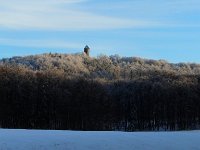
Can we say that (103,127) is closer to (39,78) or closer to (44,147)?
(39,78)

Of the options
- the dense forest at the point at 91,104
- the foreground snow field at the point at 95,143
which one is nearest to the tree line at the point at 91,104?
the dense forest at the point at 91,104

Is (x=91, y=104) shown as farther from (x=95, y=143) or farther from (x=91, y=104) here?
(x=95, y=143)

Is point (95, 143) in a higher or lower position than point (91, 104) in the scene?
lower

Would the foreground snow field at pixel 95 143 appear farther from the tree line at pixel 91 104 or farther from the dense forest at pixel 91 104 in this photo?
the dense forest at pixel 91 104

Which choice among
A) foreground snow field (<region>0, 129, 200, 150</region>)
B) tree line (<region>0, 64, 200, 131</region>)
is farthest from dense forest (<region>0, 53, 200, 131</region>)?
foreground snow field (<region>0, 129, 200, 150</region>)

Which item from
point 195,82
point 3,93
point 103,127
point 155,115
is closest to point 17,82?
point 3,93

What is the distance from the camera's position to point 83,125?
10900 cm

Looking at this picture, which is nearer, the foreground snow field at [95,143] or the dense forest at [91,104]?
the foreground snow field at [95,143]

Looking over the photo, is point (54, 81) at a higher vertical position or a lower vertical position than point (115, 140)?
higher

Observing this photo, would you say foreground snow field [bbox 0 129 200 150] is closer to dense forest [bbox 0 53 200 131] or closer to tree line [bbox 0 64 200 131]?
tree line [bbox 0 64 200 131]

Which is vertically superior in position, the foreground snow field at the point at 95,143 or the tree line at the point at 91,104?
the tree line at the point at 91,104

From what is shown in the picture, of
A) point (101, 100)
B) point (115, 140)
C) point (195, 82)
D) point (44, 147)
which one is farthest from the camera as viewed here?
point (195, 82)

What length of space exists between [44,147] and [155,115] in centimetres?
9065

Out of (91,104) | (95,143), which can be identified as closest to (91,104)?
(91,104)
